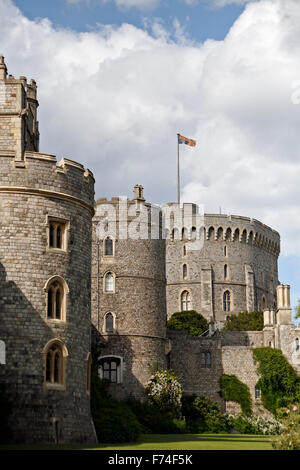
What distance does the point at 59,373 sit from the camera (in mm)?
28828

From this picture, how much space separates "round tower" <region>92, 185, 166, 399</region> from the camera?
4691 centimetres

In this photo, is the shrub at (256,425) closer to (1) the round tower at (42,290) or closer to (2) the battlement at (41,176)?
(1) the round tower at (42,290)

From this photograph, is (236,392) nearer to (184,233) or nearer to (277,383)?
(277,383)

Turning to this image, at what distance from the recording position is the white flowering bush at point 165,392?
153 feet

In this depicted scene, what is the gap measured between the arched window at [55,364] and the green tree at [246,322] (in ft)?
142

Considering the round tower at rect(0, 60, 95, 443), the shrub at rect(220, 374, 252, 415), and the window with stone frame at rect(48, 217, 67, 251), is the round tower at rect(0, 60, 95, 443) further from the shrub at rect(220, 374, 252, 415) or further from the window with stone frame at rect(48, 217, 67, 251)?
the shrub at rect(220, 374, 252, 415)

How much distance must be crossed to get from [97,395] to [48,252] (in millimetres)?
10559

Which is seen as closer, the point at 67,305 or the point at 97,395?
the point at 67,305

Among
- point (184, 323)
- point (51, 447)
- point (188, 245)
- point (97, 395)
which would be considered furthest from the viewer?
point (188, 245)

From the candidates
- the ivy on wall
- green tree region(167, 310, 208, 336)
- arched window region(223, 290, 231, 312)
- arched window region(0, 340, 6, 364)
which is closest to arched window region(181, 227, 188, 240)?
arched window region(223, 290, 231, 312)

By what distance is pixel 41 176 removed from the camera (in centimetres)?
2930

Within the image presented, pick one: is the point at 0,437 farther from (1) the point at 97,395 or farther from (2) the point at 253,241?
(2) the point at 253,241

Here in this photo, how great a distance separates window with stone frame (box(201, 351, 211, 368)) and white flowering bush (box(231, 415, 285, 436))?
396cm
